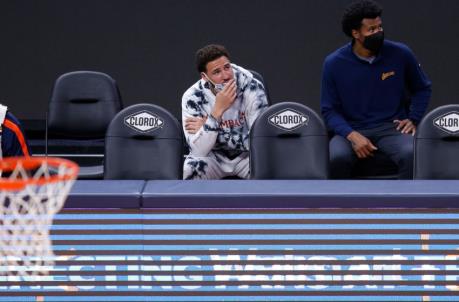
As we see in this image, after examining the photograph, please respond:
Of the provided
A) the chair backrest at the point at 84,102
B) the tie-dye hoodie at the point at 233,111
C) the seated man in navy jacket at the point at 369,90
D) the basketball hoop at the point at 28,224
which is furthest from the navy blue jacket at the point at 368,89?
the basketball hoop at the point at 28,224

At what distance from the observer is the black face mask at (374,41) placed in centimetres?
544

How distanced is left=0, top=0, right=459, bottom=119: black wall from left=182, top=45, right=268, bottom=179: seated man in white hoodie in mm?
3330

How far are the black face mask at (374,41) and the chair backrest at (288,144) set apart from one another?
82 centimetres

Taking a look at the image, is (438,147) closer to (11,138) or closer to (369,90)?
(369,90)

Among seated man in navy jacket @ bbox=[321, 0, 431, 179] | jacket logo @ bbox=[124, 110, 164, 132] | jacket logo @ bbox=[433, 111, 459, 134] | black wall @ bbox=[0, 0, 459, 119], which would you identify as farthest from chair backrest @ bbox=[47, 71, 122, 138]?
jacket logo @ bbox=[433, 111, 459, 134]

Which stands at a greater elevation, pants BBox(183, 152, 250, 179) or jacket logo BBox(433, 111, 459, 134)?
jacket logo BBox(433, 111, 459, 134)

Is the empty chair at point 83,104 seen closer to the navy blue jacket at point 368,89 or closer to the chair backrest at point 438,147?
the navy blue jacket at point 368,89

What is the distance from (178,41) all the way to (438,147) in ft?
13.6

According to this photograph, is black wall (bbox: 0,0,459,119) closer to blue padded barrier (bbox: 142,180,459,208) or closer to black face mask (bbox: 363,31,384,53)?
black face mask (bbox: 363,31,384,53)

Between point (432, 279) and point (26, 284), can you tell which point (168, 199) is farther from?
point (432, 279)

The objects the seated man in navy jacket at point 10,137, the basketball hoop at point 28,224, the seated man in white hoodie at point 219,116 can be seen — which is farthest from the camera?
the seated man in white hoodie at point 219,116

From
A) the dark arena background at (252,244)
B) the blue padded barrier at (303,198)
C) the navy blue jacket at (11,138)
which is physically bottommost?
the dark arena background at (252,244)

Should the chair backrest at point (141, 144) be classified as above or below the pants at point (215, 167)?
above

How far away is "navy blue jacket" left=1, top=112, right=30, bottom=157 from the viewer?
4.41 meters
